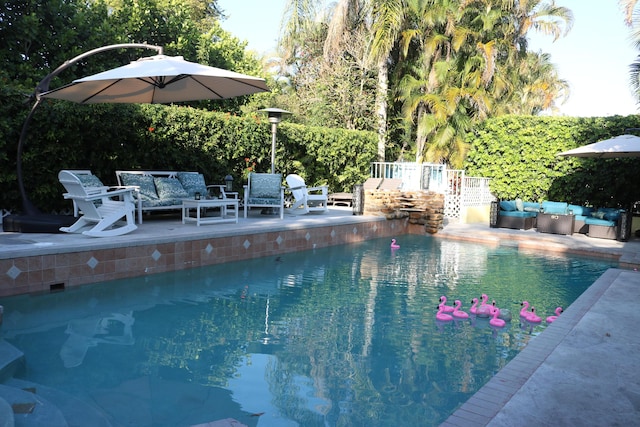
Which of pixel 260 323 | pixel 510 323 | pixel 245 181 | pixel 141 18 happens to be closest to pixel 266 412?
pixel 260 323

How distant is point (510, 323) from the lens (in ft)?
16.0

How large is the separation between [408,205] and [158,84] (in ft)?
20.2

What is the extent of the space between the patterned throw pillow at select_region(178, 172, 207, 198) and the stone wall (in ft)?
12.6

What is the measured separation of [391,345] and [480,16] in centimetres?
1400

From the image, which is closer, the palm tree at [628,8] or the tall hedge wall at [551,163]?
the palm tree at [628,8]

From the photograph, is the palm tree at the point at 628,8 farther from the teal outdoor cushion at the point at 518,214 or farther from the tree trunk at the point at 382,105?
the tree trunk at the point at 382,105

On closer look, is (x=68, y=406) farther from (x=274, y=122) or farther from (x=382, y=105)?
(x=382, y=105)

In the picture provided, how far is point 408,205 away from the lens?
1137 cm

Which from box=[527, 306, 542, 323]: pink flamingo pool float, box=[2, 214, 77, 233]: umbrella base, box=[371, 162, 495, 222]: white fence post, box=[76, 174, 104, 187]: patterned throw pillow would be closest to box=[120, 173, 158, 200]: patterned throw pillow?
box=[76, 174, 104, 187]: patterned throw pillow

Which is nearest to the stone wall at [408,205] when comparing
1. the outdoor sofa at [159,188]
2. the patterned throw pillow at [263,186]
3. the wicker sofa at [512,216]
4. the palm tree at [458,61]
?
the wicker sofa at [512,216]

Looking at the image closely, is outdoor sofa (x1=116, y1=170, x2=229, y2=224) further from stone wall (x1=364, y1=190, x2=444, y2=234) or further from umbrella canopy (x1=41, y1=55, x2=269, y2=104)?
stone wall (x1=364, y1=190, x2=444, y2=234)

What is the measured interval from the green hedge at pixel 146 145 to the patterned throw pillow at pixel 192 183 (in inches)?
32.6

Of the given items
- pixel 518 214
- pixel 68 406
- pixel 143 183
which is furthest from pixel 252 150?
pixel 68 406

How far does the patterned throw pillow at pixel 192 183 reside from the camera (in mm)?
8616
